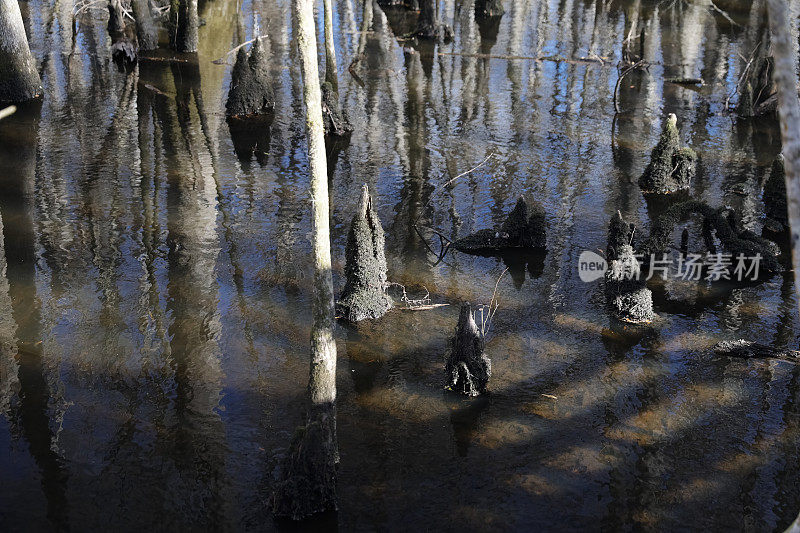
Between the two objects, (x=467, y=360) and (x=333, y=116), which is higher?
(x=333, y=116)

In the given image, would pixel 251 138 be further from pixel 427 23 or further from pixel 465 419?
pixel 427 23

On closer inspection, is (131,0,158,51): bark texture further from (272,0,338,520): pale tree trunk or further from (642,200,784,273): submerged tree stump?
(272,0,338,520): pale tree trunk

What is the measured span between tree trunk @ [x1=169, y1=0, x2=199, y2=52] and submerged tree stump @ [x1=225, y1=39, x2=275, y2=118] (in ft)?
17.1

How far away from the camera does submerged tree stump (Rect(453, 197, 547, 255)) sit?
10.9 metres

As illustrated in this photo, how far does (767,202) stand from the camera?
12.0 metres

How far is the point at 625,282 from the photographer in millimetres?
9305

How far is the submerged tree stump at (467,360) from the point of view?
25.2ft

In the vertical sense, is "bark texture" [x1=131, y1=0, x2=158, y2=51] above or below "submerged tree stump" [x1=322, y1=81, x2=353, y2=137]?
above

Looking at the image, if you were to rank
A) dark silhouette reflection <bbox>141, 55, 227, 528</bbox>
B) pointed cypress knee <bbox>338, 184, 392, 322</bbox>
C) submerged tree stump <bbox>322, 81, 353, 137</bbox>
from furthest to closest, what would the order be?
submerged tree stump <bbox>322, 81, 353, 137</bbox> → pointed cypress knee <bbox>338, 184, 392, 322</bbox> → dark silhouette reflection <bbox>141, 55, 227, 528</bbox>

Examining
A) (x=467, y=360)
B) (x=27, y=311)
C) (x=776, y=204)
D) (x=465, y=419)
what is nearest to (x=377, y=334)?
(x=467, y=360)

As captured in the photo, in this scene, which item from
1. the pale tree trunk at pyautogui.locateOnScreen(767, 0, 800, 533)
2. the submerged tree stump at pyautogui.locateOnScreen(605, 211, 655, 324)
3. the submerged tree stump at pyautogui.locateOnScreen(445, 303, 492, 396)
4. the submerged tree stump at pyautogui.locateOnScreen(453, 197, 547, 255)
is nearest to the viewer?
the pale tree trunk at pyautogui.locateOnScreen(767, 0, 800, 533)

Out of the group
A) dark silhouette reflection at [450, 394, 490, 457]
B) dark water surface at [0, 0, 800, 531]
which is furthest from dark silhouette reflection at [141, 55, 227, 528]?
dark silhouette reflection at [450, 394, 490, 457]

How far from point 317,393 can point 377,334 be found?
2.84 meters

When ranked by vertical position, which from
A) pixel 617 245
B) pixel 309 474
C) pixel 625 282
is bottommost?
pixel 309 474
